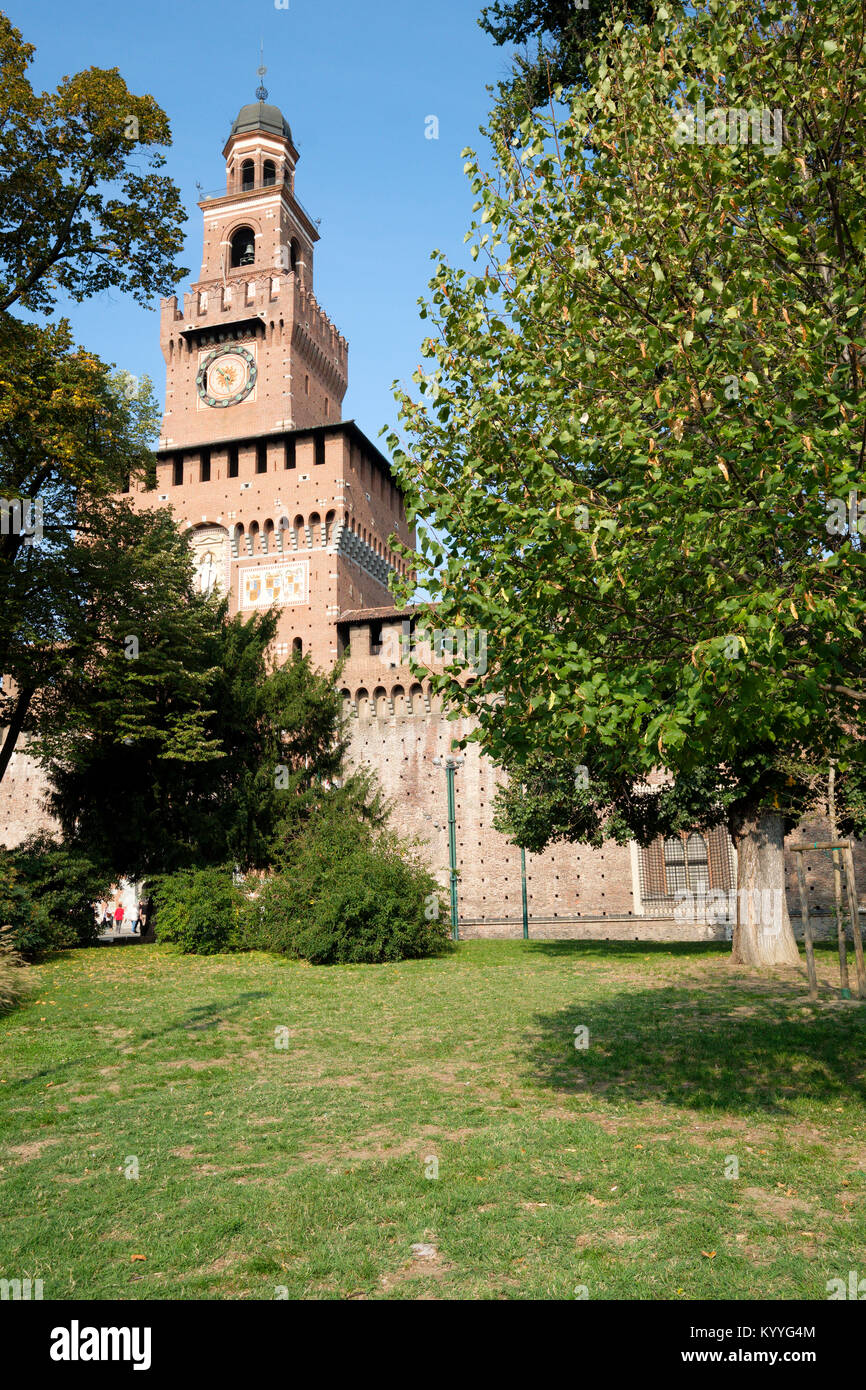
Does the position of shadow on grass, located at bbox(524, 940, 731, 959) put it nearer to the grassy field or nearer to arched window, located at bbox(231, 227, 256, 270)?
the grassy field

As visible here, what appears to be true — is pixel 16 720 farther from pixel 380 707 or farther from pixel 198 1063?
pixel 380 707

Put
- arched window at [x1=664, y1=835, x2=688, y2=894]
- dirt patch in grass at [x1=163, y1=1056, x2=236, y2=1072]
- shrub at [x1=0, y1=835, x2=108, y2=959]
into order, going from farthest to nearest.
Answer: arched window at [x1=664, y1=835, x2=688, y2=894], shrub at [x1=0, y1=835, x2=108, y2=959], dirt patch in grass at [x1=163, y1=1056, x2=236, y2=1072]

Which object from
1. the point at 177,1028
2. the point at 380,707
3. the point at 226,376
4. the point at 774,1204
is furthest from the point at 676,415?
the point at 226,376

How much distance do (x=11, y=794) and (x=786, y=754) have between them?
1347 inches

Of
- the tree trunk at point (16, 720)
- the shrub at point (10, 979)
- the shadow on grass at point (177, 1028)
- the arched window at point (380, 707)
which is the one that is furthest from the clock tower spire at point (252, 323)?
the shadow on grass at point (177, 1028)

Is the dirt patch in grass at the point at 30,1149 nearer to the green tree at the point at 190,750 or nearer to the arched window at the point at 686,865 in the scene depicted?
the green tree at the point at 190,750

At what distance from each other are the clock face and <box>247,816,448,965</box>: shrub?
31.6 meters

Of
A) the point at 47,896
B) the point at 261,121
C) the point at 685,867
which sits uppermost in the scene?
the point at 261,121

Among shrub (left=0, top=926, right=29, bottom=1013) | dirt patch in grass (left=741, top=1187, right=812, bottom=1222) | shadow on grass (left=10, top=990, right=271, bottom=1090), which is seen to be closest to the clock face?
shrub (left=0, top=926, right=29, bottom=1013)

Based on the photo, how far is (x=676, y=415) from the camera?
6.23 metres

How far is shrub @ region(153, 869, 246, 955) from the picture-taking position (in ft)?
72.8

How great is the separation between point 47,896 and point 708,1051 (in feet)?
52.1
